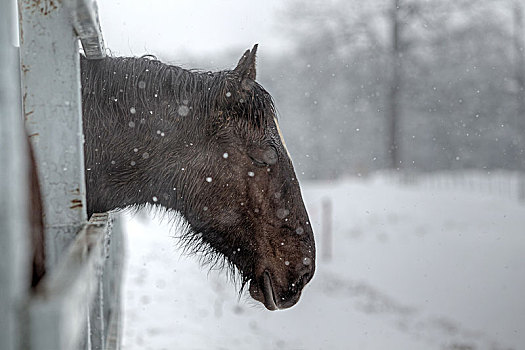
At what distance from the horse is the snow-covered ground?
518 millimetres

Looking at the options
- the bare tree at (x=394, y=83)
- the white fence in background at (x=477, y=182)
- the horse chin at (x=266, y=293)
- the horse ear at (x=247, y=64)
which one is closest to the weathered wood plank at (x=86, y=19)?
the horse ear at (x=247, y=64)

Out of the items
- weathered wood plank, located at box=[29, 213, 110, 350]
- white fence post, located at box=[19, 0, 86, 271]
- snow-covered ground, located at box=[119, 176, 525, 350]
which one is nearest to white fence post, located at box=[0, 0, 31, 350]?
weathered wood plank, located at box=[29, 213, 110, 350]

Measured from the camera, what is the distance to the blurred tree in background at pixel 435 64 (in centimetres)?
1590

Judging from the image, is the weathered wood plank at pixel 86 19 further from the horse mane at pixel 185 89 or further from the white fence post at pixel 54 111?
the horse mane at pixel 185 89

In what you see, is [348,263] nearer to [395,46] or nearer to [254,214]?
[254,214]

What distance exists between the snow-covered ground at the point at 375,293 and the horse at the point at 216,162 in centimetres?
52

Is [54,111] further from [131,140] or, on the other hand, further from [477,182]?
[477,182]

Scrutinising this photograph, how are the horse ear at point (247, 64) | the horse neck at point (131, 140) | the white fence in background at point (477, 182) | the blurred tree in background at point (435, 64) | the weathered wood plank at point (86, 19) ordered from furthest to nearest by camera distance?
the blurred tree in background at point (435, 64)
the white fence in background at point (477, 182)
the horse ear at point (247, 64)
the horse neck at point (131, 140)
the weathered wood plank at point (86, 19)

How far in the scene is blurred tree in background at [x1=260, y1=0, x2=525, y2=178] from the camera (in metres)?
15.9

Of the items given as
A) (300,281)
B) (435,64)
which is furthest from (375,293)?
(435,64)

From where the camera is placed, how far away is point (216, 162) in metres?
2.26

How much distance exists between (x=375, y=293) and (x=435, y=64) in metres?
12.2

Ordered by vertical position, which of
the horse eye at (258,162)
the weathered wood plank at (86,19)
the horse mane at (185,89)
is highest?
the weathered wood plank at (86,19)

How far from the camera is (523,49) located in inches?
588
